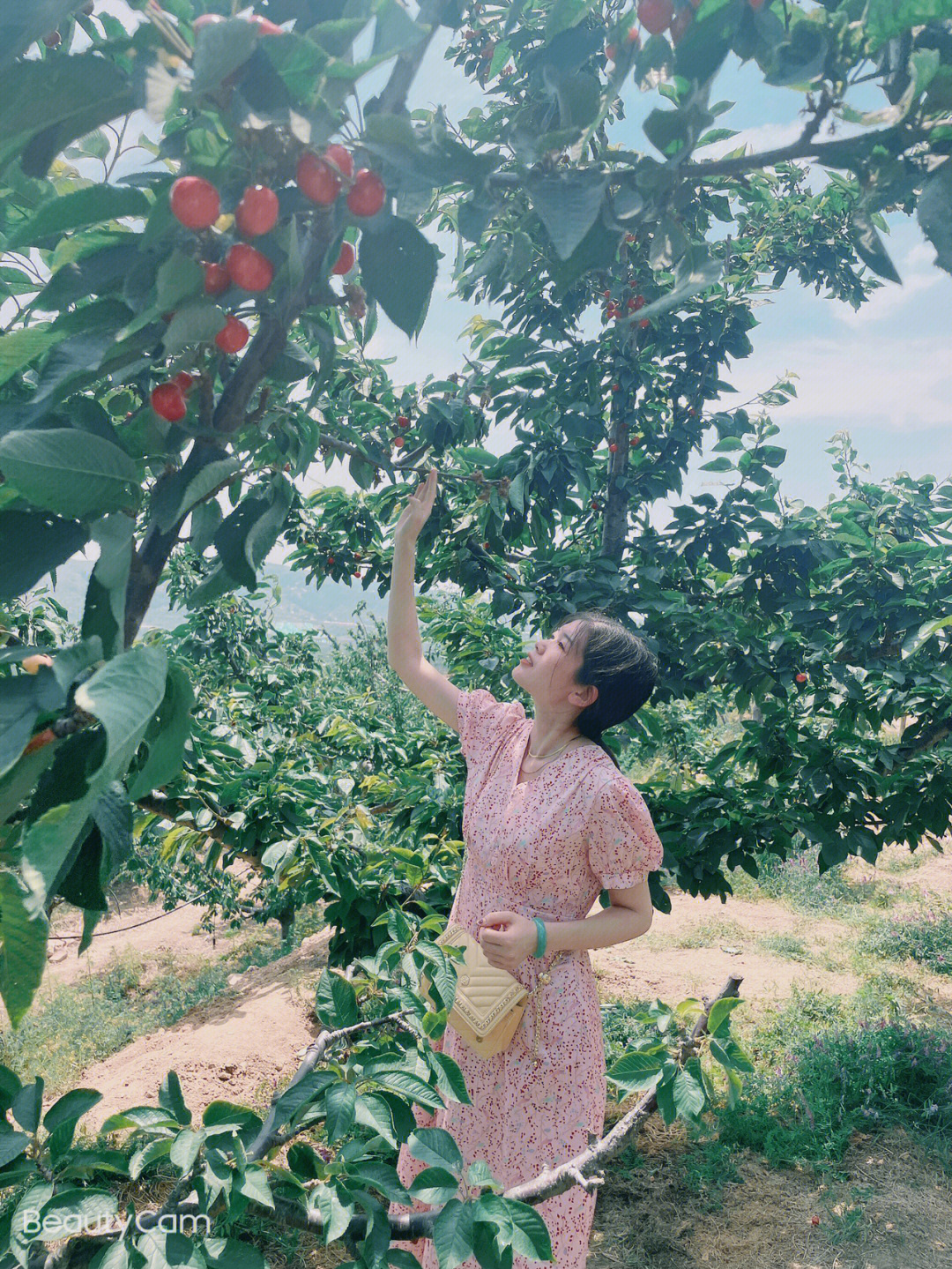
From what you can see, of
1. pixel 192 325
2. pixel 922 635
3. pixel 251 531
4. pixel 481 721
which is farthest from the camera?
pixel 922 635

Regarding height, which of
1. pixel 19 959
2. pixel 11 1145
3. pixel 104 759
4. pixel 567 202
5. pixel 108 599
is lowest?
pixel 11 1145

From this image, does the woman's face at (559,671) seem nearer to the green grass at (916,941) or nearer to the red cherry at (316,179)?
the red cherry at (316,179)

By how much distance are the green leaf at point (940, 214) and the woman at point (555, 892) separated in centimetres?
90

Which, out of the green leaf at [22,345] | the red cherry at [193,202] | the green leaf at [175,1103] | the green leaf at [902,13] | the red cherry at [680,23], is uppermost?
the red cherry at [680,23]

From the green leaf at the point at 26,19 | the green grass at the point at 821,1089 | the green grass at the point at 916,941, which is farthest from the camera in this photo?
the green grass at the point at 916,941

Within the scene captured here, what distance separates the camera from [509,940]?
132 centimetres

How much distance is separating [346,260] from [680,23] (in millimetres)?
363

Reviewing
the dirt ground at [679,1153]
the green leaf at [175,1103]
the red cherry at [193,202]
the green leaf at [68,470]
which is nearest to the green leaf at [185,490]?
the green leaf at [68,470]

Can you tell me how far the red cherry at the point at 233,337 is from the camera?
2.33 feet

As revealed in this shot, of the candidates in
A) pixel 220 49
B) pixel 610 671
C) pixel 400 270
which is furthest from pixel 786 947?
pixel 220 49

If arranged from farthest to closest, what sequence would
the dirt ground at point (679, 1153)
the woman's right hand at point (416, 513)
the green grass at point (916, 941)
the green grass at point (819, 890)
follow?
1. the green grass at point (819, 890)
2. the green grass at point (916, 941)
3. the dirt ground at point (679, 1153)
4. the woman's right hand at point (416, 513)

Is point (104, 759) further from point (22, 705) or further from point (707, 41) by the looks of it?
point (707, 41)

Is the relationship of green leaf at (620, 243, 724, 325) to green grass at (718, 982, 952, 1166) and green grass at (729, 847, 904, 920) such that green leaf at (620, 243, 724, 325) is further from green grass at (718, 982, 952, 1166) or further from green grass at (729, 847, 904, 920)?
green grass at (729, 847, 904, 920)

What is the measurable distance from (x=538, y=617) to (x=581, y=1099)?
1760 mm
